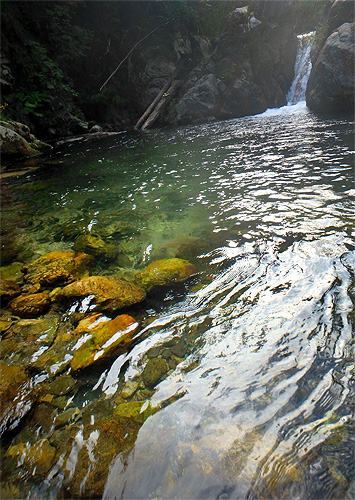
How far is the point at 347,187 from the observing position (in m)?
5.41

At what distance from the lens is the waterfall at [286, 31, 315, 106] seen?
19.0m

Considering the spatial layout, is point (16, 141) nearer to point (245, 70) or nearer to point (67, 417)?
point (67, 417)

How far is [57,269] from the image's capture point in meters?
4.01

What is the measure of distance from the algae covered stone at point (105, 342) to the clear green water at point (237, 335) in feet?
0.41

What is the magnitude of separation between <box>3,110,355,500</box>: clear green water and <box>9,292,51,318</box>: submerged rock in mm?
1012

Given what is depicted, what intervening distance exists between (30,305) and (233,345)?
103 inches

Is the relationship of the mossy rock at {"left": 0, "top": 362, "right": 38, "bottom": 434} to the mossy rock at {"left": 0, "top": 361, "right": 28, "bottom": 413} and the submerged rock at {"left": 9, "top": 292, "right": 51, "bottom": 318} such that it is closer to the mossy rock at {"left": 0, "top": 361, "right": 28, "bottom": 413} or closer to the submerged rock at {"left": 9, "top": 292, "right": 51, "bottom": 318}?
the mossy rock at {"left": 0, "top": 361, "right": 28, "bottom": 413}

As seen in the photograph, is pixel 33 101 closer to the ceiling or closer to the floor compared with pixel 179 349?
closer to the ceiling

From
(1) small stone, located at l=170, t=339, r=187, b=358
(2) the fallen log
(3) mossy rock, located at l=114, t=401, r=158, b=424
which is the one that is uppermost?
(2) the fallen log

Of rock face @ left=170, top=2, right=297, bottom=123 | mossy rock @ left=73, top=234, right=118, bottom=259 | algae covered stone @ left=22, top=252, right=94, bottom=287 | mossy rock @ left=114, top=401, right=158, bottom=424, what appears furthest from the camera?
rock face @ left=170, top=2, right=297, bottom=123

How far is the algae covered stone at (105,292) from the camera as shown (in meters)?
3.38

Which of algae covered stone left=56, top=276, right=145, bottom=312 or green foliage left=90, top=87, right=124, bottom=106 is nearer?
algae covered stone left=56, top=276, right=145, bottom=312

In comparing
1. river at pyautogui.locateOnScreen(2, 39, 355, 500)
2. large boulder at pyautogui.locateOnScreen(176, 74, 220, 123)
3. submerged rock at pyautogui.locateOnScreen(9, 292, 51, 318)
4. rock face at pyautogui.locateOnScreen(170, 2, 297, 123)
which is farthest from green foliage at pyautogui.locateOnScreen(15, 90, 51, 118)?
submerged rock at pyautogui.locateOnScreen(9, 292, 51, 318)

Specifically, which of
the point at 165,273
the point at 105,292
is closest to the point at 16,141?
the point at 105,292
